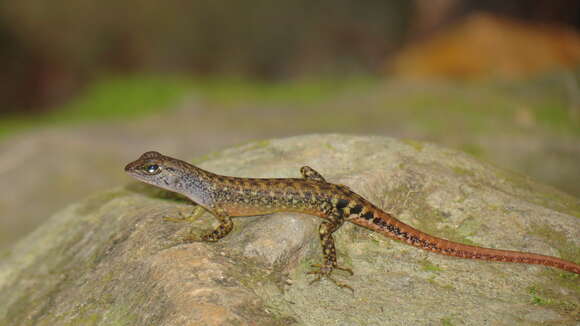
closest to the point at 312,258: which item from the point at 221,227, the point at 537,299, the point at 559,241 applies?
the point at 221,227

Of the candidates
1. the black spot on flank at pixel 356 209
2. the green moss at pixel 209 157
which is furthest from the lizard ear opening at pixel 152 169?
the black spot on flank at pixel 356 209

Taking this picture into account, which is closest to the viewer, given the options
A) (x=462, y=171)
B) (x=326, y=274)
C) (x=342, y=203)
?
(x=326, y=274)

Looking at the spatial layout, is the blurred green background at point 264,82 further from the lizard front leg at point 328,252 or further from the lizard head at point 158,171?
the lizard front leg at point 328,252

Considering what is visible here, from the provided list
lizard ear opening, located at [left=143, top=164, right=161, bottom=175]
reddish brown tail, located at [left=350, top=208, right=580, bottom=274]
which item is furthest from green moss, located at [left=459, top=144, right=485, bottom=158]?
lizard ear opening, located at [left=143, top=164, right=161, bottom=175]

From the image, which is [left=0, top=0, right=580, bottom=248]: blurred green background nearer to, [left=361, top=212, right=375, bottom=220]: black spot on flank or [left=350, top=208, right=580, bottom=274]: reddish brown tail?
[left=350, top=208, right=580, bottom=274]: reddish brown tail

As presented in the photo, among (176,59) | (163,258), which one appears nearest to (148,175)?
(163,258)

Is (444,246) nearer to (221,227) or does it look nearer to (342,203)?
(342,203)
